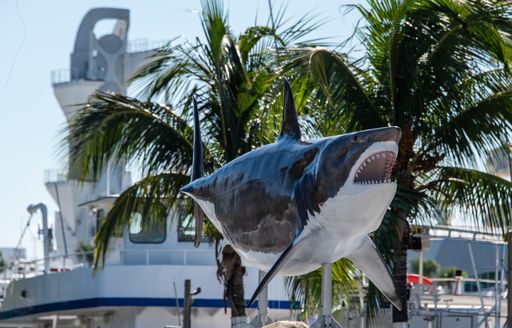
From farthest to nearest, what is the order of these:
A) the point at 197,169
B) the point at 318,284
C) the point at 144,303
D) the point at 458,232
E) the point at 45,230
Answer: the point at 45,230 < the point at 144,303 < the point at 458,232 < the point at 318,284 < the point at 197,169

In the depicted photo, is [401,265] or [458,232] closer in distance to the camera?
[401,265]

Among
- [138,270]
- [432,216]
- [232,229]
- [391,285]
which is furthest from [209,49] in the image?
[138,270]

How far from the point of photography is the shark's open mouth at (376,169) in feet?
36.5

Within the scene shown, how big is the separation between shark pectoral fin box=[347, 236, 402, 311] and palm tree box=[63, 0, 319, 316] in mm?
6343

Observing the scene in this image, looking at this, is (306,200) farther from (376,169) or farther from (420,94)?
(420,94)

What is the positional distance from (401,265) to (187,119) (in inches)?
187

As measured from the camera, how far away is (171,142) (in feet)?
63.1

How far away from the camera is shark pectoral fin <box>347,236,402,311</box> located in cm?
1238

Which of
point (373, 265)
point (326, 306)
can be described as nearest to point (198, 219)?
point (373, 265)

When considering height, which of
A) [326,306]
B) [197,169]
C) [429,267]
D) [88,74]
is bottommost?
[326,306]

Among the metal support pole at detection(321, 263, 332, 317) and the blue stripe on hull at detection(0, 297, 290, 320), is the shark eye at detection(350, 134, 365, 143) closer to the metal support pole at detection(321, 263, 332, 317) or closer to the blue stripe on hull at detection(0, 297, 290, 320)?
the metal support pole at detection(321, 263, 332, 317)

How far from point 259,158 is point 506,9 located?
4.69m

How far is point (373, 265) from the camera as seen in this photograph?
493 inches

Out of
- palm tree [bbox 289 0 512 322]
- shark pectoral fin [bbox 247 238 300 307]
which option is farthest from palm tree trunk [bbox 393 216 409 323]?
shark pectoral fin [bbox 247 238 300 307]
